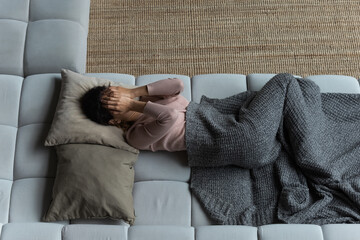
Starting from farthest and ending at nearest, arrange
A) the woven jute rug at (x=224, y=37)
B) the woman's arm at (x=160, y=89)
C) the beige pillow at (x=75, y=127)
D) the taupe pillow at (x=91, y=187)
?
the woven jute rug at (x=224, y=37), the woman's arm at (x=160, y=89), the beige pillow at (x=75, y=127), the taupe pillow at (x=91, y=187)

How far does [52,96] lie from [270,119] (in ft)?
3.18

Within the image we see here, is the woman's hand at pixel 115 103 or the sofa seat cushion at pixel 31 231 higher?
the woman's hand at pixel 115 103

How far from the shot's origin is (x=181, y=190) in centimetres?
162

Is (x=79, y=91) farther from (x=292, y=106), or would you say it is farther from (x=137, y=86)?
(x=292, y=106)

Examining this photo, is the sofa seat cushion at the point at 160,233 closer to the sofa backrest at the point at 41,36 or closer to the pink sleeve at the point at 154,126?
the pink sleeve at the point at 154,126

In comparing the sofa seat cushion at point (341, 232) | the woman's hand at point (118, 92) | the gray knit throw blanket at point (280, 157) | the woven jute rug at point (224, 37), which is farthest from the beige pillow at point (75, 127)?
the sofa seat cushion at point (341, 232)

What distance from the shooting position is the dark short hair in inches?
62.9

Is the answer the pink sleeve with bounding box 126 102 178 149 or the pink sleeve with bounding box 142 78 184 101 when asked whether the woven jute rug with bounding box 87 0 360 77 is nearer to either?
the pink sleeve with bounding box 142 78 184 101

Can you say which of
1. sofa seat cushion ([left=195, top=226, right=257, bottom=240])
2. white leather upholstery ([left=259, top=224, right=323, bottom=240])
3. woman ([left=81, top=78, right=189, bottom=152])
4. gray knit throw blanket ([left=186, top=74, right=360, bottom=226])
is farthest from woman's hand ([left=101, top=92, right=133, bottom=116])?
white leather upholstery ([left=259, top=224, right=323, bottom=240])

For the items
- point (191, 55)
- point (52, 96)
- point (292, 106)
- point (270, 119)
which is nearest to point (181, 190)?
point (270, 119)

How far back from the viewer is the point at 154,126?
62.3 inches

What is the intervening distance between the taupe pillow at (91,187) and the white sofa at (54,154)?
0.05 metres

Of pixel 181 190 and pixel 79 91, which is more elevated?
pixel 79 91

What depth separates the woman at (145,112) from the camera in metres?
1.58
